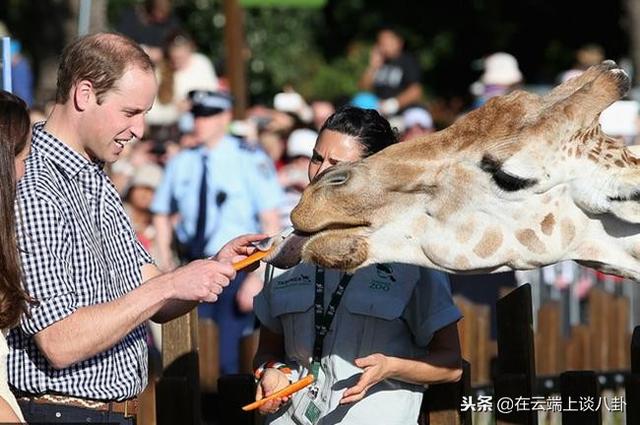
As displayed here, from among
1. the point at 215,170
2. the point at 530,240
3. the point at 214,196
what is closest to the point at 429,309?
the point at 530,240

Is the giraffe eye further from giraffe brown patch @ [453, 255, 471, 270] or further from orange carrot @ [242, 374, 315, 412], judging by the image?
orange carrot @ [242, 374, 315, 412]

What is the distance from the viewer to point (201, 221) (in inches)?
432

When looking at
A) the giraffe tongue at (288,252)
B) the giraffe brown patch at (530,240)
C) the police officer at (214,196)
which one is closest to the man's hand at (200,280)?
the giraffe tongue at (288,252)

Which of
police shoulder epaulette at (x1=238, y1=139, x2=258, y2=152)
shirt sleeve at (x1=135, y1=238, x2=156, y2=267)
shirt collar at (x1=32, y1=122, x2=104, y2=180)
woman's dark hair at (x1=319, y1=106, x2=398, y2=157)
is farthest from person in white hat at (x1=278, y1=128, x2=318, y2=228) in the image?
shirt collar at (x1=32, y1=122, x2=104, y2=180)

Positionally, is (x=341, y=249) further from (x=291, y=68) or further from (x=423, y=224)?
(x=291, y=68)

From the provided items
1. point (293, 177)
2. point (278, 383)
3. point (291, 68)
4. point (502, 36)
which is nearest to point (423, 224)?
point (278, 383)

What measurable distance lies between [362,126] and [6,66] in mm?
1550

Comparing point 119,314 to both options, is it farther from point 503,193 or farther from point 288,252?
point 503,193

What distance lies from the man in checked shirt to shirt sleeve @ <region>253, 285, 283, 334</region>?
0.92 feet

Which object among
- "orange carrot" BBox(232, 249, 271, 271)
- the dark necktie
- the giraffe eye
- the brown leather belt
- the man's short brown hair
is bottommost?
the brown leather belt

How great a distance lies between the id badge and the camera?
16.6ft

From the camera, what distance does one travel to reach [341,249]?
4891 millimetres

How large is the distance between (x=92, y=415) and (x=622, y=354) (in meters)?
6.45

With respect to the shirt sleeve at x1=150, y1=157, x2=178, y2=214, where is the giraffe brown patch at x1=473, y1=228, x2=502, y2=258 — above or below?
below
